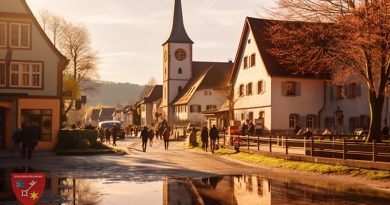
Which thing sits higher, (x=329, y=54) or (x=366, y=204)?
(x=329, y=54)

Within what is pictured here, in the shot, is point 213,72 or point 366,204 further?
point 213,72

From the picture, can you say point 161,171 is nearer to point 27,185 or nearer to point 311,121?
point 27,185

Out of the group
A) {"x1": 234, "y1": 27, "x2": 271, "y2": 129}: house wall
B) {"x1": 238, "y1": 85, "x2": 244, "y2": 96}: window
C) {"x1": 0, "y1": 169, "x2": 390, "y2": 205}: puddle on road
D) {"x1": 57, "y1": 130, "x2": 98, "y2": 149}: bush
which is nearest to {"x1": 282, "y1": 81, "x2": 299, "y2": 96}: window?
{"x1": 234, "y1": 27, "x2": 271, "y2": 129}: house wall

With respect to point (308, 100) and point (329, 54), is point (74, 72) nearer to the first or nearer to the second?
point (308, 100)

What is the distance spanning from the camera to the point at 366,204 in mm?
13289

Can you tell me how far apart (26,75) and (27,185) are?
30492mm

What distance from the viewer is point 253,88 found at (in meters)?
50.0

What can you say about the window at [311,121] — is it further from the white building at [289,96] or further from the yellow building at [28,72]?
the yellow building at [28,72]

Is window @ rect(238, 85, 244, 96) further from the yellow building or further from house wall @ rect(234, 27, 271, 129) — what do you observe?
the yellow building

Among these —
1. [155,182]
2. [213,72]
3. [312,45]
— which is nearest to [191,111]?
[213,72]

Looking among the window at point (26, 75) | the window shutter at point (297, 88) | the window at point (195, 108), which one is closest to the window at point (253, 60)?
the window shutter at point (297, 88)

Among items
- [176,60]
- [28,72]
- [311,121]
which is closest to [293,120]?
[311,121]

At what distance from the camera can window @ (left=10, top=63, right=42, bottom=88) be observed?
1422 inches

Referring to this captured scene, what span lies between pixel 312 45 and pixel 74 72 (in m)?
45.8
